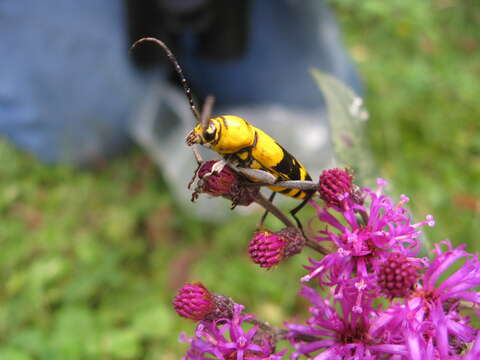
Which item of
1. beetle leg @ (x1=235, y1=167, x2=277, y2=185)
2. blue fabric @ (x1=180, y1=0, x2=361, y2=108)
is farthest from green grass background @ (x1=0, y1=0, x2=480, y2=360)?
beetle leg @ (x1=235, y1=167, x2=277, y2=185)

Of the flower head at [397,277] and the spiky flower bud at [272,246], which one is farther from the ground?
the spiky flower bud at [272,246]

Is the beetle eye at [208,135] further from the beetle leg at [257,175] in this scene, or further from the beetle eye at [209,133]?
the beetle leg at [257,175]

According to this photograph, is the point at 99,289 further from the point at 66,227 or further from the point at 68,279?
the point at 66,227

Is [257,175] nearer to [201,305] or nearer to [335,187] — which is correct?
[335,187]

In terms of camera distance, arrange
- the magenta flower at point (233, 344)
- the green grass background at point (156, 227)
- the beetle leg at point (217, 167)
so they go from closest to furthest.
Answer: the magenta flower at point (233, 344), the beetle leg at point (217, 167), the green grass background at point (156, 227)

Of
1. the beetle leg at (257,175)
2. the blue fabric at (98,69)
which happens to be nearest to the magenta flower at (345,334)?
the beetle leg at (257,175)

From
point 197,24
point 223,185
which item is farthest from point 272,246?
point 197,24

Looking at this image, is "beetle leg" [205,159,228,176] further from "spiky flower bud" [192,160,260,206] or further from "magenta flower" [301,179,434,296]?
"magenta flower" [301,179,434,296]

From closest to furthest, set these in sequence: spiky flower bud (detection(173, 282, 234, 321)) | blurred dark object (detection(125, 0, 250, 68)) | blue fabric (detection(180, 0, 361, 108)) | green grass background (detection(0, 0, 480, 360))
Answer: spiky flower bud (detection(173, 282, 234, 321))
green grass background (detection(0, 0, 480, 360))
blurred dark object (detection(125, 0, 250, 68))
blue fabric (detection(180, 0, 361, 108))
